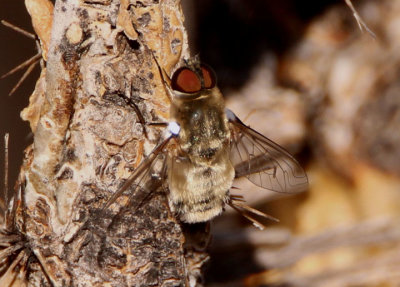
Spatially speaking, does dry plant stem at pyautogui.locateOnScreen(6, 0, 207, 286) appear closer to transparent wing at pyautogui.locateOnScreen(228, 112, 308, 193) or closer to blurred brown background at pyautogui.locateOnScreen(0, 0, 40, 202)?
transparent wing at pyautogui.locateOnScreen(228, 112, 308, 193)

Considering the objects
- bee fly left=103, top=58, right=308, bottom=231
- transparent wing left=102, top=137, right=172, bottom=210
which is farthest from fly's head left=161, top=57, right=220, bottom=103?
transparent wing left=102, top=137, right=172, bottom=210

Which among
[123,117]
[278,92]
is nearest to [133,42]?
[123,117]

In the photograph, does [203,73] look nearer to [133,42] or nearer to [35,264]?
[133,42]

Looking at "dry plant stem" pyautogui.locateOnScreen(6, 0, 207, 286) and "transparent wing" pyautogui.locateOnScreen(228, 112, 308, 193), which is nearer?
"dry plant stem" pyautogui.locateOnScreen(6, 0, 207, 286)

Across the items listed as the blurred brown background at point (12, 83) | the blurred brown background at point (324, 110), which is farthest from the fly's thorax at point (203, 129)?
the blurred brown background at point (324, 110)

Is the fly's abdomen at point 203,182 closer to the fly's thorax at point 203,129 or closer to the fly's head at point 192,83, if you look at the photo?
the fly's thorax at point 203,129

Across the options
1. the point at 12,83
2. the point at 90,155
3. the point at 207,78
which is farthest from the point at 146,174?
the point at 12,83
